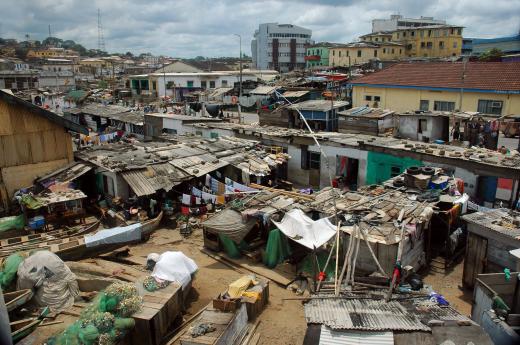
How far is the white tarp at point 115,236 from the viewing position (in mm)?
16408

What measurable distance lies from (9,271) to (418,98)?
120 ft

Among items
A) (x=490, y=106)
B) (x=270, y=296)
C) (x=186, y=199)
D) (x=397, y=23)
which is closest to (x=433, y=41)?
(x=397, y=23)

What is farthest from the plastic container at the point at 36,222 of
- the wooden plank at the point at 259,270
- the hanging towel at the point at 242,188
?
the hanging towel at the point at 242,188

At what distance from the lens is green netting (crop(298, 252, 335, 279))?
1500 cm

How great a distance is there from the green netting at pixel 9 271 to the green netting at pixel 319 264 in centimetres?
1001

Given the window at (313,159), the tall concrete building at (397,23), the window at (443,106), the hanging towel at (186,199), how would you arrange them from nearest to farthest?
the hanging towel at (186,199)
the window at (313,159)
the window at (443,106)
the tall concrete building at (397,23)

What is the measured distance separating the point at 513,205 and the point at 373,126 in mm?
11969

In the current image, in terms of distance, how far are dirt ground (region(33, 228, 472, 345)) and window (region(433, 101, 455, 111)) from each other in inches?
932

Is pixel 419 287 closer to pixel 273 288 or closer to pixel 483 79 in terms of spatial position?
pixel 273 288

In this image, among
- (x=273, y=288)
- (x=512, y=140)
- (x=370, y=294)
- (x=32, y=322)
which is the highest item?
(x=512, y=140)

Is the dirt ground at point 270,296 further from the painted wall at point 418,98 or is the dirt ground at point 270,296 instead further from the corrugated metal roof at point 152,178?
the painted wall at point 418,98

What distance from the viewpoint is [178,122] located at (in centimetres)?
3541

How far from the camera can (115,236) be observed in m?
17.3

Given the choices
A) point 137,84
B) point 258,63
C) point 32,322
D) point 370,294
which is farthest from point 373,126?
point 258,63
